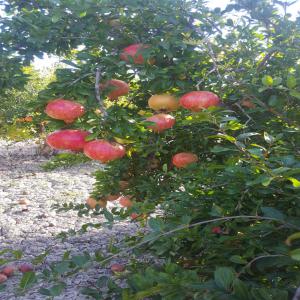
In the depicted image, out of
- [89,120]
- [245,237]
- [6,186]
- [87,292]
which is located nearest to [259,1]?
[89,120]

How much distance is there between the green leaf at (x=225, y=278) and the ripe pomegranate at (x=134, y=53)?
114cm

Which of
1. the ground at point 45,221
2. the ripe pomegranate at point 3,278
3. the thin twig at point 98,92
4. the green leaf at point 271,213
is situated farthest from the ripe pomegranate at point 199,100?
the ripe pomegranate at point 3,278

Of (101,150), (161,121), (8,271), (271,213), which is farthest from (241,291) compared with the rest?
Answer: (8,271)

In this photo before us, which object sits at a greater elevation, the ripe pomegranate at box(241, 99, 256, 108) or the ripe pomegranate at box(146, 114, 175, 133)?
the ripe pomegranate at box(241, 99, 256, 108)

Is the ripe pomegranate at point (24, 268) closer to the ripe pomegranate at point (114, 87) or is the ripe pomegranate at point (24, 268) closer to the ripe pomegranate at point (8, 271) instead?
the ripe pomegranate at point (8, 271)

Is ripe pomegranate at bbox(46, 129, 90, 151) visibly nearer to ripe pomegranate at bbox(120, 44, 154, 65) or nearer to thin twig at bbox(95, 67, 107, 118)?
thin twig at bbox(95, 67, 107, 118)

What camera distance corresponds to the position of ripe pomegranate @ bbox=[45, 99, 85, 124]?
1578mm

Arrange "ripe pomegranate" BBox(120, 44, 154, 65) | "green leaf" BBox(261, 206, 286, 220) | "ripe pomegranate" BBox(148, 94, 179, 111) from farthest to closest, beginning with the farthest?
"ripe pomegranate" BBox(148, 94, 179, 111), "ripe pomegranate" BBox(120, 44, 154, 65), "green leaf" BBox(261, 206, 286, 220)

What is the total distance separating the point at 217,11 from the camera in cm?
224

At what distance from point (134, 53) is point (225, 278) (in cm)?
121

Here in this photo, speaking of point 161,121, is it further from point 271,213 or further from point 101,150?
point 271,213

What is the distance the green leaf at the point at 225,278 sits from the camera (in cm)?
107

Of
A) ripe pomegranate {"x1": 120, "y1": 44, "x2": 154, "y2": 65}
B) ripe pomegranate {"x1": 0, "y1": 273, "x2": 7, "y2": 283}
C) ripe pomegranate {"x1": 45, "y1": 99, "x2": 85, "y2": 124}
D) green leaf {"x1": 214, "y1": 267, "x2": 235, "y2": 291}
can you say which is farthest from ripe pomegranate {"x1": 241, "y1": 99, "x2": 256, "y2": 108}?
ripe pomegranate {"x1": 0, "y1": 273, "x2": 7, "y2": 283}

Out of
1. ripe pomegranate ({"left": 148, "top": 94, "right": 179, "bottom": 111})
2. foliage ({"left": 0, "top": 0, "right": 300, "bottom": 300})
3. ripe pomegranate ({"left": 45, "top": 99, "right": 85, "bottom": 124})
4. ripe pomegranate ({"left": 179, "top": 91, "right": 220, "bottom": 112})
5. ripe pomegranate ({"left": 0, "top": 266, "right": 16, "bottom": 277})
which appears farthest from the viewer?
ripe pomegranate ({"left": 0, "top": 266, "right": 16, "bottom": 277})
